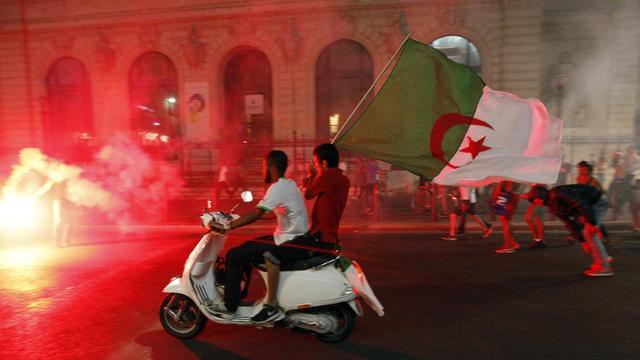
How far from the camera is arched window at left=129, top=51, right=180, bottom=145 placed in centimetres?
1888

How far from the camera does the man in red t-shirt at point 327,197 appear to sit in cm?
422

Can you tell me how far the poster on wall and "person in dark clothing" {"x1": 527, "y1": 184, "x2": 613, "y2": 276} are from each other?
14.4 m

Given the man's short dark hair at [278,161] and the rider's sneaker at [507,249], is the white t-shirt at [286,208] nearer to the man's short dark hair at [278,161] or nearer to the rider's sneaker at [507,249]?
the man's short dark hair at [278,161]

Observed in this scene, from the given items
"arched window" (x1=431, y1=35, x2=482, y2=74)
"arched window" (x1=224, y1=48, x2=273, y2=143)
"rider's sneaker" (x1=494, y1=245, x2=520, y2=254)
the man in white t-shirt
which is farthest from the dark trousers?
"arched window" (x1=431, y1=35, x2=482, y2=74)

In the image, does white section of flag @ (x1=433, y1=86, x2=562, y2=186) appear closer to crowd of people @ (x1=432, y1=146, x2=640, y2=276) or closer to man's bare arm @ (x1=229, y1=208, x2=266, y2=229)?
man's bare arm @ (x1=229, y1=208, x2=266, y2=229)

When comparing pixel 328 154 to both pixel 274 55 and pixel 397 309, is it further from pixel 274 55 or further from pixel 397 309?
pixel 274 55

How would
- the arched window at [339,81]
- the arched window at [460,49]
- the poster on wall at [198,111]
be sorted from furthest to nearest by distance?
1. the poster on wall at [198,111]
2. the arched window at [339,81]
3. the arched window at [460,49]

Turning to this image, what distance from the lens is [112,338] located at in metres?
4.34

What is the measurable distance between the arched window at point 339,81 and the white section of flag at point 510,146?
13.2 meters

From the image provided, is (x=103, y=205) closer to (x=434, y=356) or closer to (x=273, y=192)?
(x=273, y=192)

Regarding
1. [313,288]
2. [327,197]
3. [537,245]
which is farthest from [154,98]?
[313,288]

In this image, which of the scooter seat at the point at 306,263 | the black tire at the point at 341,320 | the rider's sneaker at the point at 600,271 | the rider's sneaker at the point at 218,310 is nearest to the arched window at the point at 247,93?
the rider's sneaker at the point at 600,271

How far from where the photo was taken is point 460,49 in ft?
55.7

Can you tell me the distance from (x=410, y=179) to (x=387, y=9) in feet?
20.8
